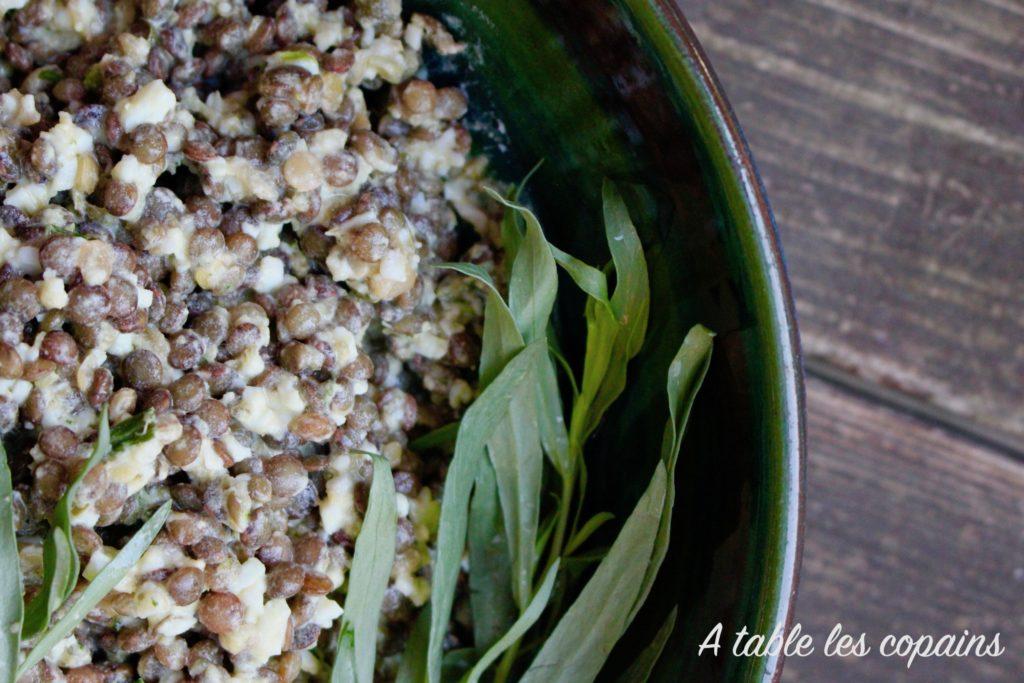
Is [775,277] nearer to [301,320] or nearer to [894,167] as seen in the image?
[301,320]

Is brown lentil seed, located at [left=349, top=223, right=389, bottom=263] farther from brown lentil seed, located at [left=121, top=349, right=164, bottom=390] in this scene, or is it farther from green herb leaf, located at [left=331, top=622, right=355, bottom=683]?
green herb leaf, located at [left=331, top=622, right=355, bottom=683]

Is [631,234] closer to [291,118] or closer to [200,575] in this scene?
[291,118]

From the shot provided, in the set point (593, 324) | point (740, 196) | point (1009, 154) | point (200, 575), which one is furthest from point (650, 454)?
point (1009, 154)

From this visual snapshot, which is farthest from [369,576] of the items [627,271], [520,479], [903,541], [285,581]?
[903,541]

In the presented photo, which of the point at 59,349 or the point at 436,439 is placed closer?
the point at 59,349

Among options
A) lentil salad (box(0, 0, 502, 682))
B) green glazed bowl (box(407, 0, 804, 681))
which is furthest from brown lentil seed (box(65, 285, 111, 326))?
green glazed bowl (box(407, 0, 804, 681))
